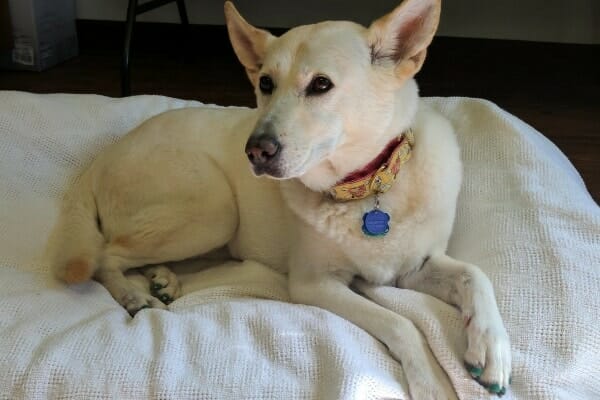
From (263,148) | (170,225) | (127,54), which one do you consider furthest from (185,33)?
(263,148)

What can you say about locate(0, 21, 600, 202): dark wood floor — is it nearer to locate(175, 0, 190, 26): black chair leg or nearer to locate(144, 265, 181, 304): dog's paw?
locate(175, 0, 190, 26): black chair leg

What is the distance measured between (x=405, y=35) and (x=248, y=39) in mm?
352

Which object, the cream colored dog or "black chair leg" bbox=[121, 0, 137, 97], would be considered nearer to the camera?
the cream colored dog

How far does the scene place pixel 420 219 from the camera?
1.45m

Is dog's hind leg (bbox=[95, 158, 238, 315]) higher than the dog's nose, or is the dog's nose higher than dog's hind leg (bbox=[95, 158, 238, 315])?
the dog's nose

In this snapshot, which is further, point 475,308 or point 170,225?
point 170,225

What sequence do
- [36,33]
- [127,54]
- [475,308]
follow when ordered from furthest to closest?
[36,33] → [127,54] → [475,308]

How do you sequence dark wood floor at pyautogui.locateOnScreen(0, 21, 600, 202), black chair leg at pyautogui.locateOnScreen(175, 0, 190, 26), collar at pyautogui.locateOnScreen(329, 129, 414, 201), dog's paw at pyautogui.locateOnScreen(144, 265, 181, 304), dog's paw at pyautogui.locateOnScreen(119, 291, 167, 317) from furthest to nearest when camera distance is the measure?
black chair leg at pyautogui.locateOnScreen(175, 0, 190, 26)
dark wood floor at pyautogui.locateOnScreen(0, 21, 600, 202)
dog's paw at pyautogui.locateOnScreen(144, 265, 181, 304)
dog's paw at pyautogui.locateOnScreen(119, 291, 167, 317)
collar at pyautogui.locateOnScreen(329, 129, 414, 201)

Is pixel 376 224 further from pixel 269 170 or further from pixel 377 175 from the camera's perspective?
pixel 269 170

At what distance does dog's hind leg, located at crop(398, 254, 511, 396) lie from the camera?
1.18 metres

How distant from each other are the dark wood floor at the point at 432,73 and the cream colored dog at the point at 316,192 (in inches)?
58.7

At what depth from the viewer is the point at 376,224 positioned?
1423 millimetres

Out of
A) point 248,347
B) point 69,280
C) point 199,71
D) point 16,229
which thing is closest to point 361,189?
point 248,347

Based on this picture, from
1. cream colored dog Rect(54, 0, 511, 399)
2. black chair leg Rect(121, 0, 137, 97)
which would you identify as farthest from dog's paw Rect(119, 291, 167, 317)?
black chair leg Rect(121, 0, 137, 97)
